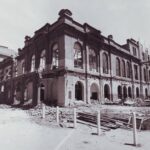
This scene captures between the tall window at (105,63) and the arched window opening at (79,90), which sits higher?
the tall window at (105,63)

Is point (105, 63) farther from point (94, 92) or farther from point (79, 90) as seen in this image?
point (79, 90)

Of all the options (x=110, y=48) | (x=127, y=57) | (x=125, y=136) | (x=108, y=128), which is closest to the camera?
(x=125, y=136)

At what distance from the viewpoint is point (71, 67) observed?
1795cm

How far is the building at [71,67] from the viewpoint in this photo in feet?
58.0

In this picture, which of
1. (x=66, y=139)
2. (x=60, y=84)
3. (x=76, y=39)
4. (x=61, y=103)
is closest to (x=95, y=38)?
(x=76, y=39)

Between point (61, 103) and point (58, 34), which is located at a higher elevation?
point (58, 34)

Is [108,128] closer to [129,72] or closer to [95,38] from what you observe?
[95,38]

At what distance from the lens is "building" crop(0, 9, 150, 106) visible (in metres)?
17.7

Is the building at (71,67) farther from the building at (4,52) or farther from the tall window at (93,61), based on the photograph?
the building at (4,52)

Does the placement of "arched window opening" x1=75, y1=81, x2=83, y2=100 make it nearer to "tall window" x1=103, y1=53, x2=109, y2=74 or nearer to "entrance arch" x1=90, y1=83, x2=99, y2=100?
"entrance arch" x1=90, y1=83, x2=99, y2=100

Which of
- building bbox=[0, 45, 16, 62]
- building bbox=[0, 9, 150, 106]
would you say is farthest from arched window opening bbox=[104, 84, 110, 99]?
building bbox=[0, 45, 16, 62]

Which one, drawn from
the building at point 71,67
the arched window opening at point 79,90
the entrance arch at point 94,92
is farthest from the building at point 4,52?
the arched window opening at point 79,90

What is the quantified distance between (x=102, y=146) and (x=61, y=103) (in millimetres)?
12040

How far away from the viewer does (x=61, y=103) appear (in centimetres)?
1705
